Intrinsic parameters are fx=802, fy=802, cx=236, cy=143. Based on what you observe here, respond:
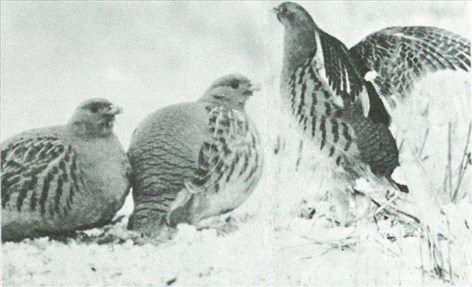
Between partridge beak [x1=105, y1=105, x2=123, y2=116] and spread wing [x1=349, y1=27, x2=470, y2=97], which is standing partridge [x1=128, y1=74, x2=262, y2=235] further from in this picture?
spread wing [x1=349, y1=27, x2=470, y2=97]

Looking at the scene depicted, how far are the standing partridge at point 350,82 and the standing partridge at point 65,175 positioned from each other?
0.71 meters

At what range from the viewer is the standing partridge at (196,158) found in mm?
2895

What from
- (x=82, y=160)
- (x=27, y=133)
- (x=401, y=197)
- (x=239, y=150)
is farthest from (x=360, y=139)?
(x=27, y=133)

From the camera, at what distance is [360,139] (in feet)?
10.1

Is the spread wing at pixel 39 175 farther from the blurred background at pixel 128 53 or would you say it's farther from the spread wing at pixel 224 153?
the spread wing at pixel 224 153

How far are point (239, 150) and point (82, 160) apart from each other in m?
0.57

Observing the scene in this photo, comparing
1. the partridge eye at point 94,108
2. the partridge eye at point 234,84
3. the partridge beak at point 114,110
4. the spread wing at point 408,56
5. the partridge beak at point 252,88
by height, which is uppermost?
the spread wing at point 408,56

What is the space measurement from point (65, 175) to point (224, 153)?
0.58 m

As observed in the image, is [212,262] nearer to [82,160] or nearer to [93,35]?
[82,160]

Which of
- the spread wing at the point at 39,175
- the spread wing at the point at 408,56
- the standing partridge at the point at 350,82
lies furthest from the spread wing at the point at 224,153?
the spread wing at the point at 408,56

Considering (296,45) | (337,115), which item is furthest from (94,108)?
(337,115)

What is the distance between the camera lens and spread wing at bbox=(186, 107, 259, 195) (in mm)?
2943

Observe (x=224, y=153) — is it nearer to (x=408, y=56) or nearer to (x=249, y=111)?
(x=249, y=111)

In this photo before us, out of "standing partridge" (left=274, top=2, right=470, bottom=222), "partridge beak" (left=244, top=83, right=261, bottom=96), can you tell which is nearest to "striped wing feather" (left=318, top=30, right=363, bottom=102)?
"standing partridge" (left=274, top=2, right=470, bottom=222)
